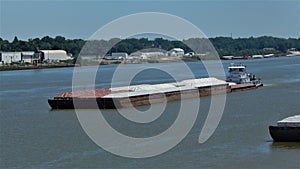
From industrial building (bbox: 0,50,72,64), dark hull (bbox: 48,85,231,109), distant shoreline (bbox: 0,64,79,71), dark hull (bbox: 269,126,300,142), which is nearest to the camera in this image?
dark hull (bbox: 269,126,300,142)

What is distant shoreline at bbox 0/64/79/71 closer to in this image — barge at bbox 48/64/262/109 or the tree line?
the tree line

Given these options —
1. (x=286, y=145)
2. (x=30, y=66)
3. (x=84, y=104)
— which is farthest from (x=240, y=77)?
(x=30, y=66)

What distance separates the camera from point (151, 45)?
5566 inches

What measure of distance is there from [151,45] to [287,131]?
12461cm

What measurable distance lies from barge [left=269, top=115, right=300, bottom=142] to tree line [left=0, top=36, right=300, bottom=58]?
211 ft

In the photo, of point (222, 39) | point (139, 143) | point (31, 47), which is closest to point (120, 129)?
point (139, 143)

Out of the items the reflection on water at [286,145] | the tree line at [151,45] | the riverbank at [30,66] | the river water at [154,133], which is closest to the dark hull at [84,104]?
the river water at [154,133]

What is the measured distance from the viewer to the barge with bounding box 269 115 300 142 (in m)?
17.1

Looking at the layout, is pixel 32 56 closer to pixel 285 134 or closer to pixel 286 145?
pixel 285 134

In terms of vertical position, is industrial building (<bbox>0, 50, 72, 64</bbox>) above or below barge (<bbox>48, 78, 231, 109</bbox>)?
above

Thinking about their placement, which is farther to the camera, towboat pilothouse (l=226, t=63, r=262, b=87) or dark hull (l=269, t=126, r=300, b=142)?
towboat pilothouse (l=226, t=63, r=262, b=87)

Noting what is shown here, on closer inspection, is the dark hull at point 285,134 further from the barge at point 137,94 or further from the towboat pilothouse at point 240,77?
the towboat pilothouse at point 240,77

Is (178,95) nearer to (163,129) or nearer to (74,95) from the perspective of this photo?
(74,95)

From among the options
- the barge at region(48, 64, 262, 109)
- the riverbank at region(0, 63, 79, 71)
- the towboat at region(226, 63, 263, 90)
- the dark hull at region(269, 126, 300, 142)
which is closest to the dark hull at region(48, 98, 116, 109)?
the barge at region(48, 64, 262, 109)
